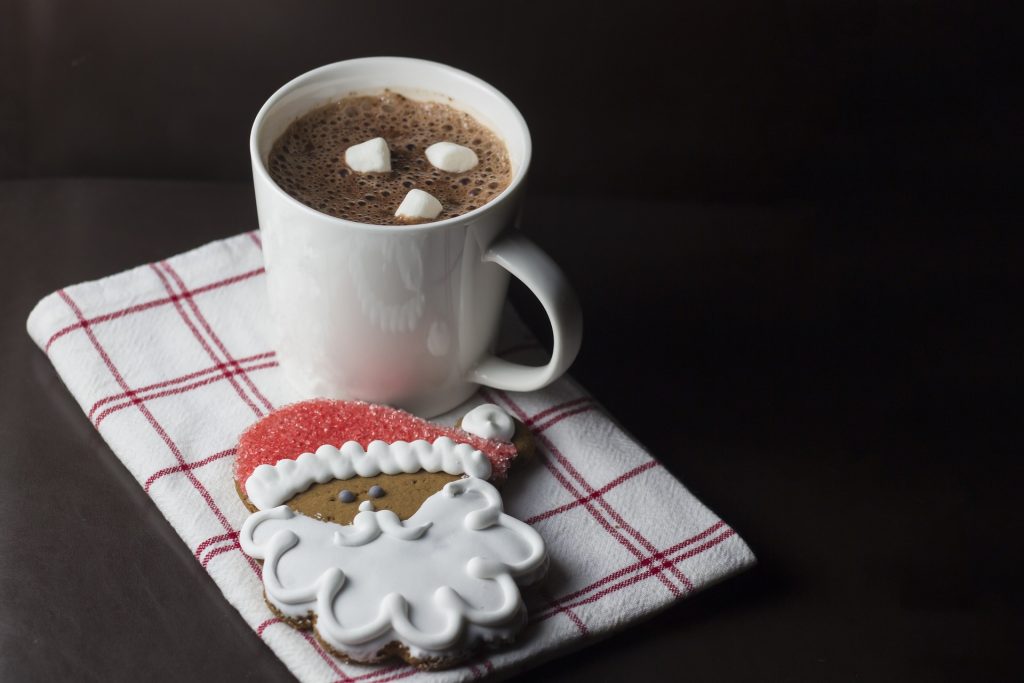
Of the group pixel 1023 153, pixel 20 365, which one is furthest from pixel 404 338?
pixel 1023 153

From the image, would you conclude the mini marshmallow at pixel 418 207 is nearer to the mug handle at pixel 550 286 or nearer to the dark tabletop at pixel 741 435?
the mug handle at pixel 550 286

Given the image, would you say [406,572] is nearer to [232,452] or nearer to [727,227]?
[232,452]

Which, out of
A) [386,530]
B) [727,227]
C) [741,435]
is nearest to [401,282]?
[386,530]

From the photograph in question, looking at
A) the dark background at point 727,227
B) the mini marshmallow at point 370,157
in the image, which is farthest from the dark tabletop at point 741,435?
the mini marshmallow at point 370,157

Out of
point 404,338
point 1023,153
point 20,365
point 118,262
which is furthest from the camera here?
point 1023,153

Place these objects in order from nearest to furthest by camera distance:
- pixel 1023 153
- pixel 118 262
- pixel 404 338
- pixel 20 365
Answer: pixel 404 338
pixel 20 365
pixel 118 262
pixel 1023 153

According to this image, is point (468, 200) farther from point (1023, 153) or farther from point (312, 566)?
point (1023, 153)
